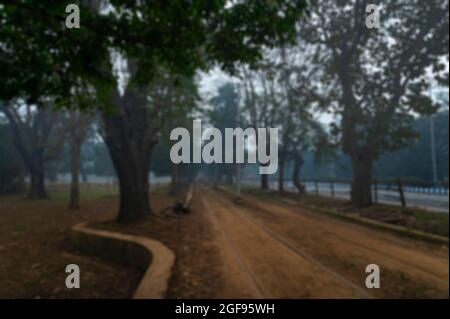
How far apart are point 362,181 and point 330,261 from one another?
1005 centimetres

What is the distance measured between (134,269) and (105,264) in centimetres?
54

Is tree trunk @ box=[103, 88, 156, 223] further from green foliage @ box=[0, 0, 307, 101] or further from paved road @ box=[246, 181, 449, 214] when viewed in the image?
paved road @ box=[246, 181, 449, 214]

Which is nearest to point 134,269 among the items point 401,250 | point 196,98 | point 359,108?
point 401,250

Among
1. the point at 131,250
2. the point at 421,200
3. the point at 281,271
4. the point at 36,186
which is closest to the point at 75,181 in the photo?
the point at 36,186

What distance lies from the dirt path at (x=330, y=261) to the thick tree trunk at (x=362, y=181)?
5090mm

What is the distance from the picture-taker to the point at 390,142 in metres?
15.8

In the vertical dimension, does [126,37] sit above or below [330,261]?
above

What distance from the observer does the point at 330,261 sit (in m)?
6.25

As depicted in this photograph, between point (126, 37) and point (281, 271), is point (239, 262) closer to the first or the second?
point (281, 271)

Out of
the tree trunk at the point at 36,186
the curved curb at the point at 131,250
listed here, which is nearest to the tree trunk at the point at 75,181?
the tree trunk at the point at 36,186

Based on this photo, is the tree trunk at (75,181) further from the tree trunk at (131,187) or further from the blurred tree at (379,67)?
the blurred tree at (379,67)

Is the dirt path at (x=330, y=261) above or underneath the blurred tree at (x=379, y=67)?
underneath

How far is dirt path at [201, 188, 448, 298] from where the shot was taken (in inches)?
183

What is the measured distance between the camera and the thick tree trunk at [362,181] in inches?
592
